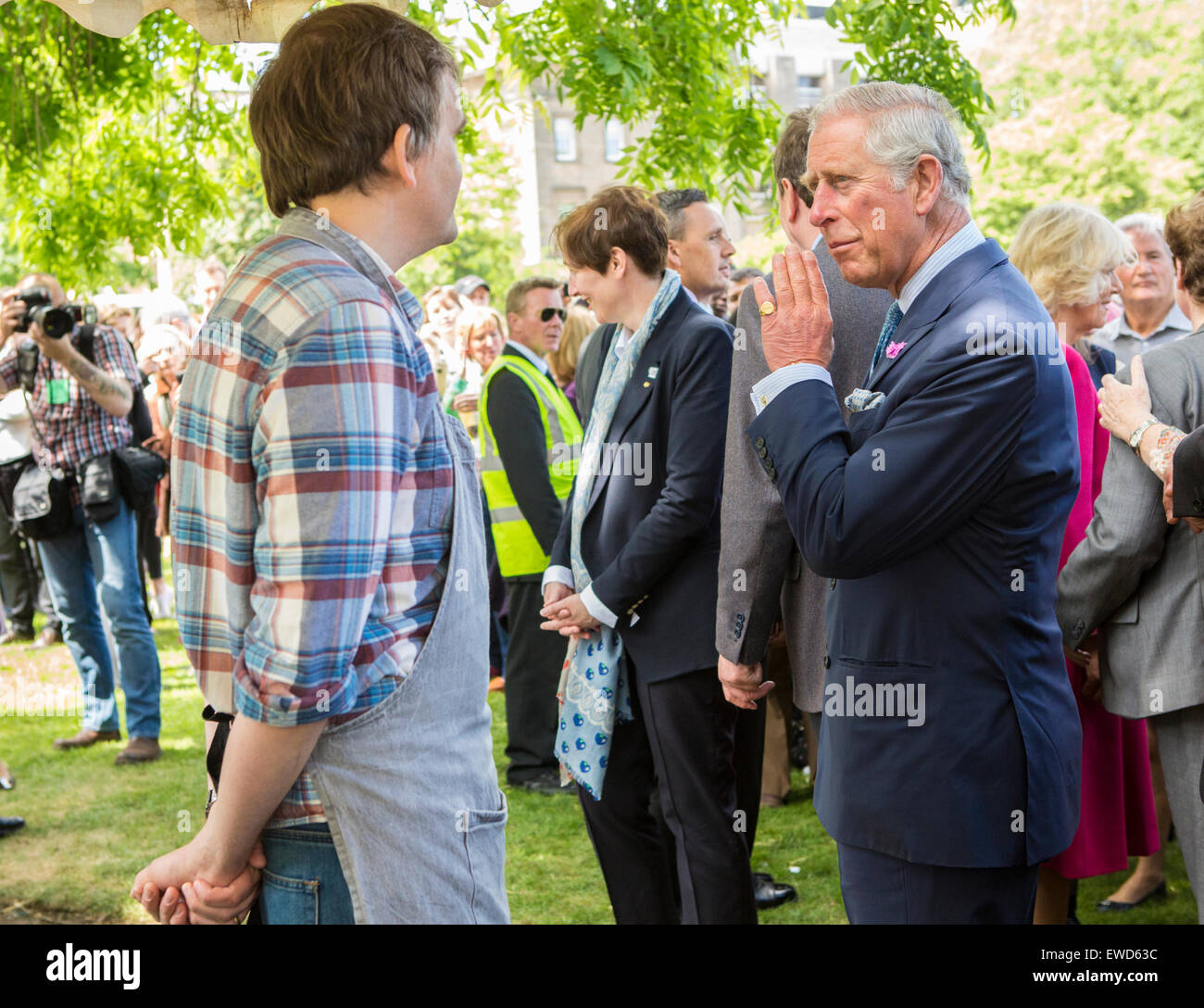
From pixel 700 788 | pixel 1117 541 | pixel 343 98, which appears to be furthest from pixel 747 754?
pixel 343 98

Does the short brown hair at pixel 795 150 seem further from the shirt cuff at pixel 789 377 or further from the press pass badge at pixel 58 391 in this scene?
the press pass badge at pixel 58 391

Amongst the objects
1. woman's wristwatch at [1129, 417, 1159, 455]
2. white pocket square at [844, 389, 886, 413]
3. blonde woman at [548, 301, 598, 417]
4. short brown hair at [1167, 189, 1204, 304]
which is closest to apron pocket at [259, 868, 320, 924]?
white pocket square at [844, 389, 886, 413]

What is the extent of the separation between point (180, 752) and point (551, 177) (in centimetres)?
4182

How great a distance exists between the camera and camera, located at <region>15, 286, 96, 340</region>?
18.8 ft

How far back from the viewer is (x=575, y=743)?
11.2 ft

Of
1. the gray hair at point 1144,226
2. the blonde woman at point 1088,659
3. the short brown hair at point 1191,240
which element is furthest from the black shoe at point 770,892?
the gray hair at point 1144,226

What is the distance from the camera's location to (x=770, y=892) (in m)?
4.43

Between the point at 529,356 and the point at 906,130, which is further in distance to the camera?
the point at 529,356

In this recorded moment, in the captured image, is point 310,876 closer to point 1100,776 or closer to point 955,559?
point 955,559

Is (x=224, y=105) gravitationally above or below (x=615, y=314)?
above

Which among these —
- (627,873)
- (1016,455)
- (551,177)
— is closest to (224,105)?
(627,873)

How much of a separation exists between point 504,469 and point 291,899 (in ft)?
13.6

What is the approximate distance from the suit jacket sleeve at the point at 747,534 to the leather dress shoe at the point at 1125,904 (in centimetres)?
226
